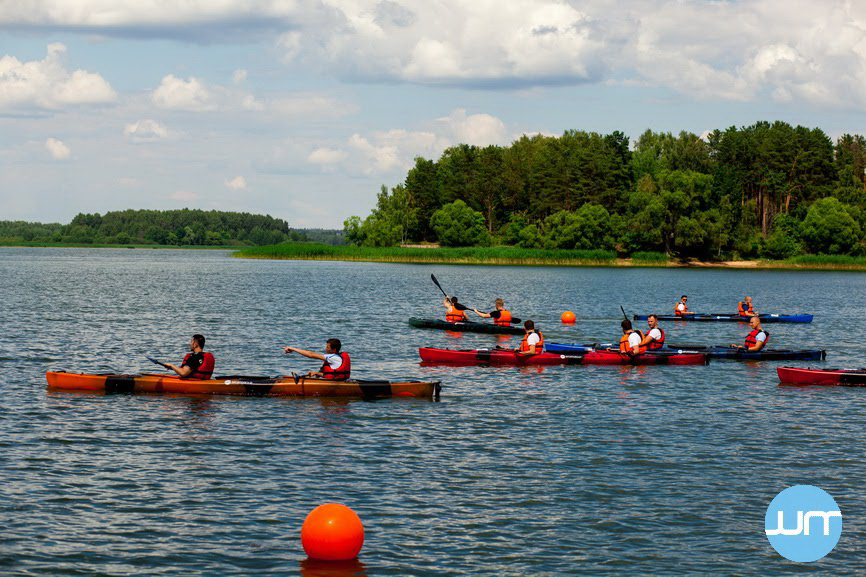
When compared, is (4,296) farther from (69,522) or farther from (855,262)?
(855,262)

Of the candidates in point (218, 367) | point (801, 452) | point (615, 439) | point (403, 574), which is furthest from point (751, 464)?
point (218, 367)

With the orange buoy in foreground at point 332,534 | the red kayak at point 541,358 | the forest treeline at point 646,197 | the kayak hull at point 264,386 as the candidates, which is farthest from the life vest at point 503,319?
the forest treeline at point 646,197

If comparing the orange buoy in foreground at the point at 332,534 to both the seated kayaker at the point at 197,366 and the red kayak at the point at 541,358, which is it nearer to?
the seated kayaker at the point at 197,366

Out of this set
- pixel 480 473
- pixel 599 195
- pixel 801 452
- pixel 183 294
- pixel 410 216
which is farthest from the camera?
pixel 410 216

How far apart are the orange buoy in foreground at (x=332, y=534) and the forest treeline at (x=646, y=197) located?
128504mm

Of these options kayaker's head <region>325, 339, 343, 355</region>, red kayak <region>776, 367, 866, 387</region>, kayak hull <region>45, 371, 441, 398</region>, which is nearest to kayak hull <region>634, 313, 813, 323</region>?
red kayak <region>776, 367, 866, 387</region>

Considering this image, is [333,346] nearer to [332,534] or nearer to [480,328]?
[332,534]

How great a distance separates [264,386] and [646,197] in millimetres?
119860

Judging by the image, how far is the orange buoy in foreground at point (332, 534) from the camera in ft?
47.3

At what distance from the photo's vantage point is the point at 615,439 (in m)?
23.7

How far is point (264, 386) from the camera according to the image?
1109 inches

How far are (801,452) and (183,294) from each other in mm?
62583

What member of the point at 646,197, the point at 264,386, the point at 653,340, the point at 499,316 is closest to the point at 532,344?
the point at 653,340

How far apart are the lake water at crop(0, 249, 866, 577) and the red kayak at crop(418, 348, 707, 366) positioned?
42cm
